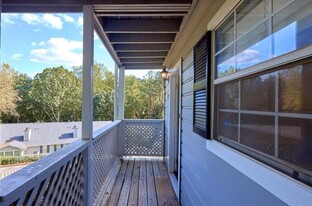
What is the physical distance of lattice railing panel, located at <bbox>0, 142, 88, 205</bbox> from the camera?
1125mm

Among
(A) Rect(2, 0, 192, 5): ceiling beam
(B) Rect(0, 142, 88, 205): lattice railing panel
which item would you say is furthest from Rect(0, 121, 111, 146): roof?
(A) Rect(2, 0, 192, 5): ceiling beam

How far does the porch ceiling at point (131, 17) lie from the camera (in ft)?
7.89

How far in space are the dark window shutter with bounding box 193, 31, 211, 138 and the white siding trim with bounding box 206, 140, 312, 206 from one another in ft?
1.86

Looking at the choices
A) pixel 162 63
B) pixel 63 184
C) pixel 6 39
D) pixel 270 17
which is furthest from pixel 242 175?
pixel 162 63

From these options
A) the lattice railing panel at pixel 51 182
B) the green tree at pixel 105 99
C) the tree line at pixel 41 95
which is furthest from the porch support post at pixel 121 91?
the lattice railing panel at pixel 51 182

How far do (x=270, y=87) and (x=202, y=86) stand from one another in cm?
112

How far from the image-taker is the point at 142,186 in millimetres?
4234

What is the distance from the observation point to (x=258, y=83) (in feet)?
3.95

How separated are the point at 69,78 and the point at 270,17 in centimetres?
232

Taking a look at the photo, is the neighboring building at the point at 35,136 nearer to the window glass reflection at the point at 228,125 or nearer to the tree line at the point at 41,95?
the tree line at the point at 41,95

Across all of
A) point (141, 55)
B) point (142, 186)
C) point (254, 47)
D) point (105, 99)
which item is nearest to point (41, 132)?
point (254, 47)

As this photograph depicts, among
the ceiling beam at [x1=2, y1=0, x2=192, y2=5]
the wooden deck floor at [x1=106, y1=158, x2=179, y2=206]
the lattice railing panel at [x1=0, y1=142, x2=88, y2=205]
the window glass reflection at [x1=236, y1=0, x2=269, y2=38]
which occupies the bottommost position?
the wooden deck floor at [x1=106, y1=158, x2=179, y2=206]

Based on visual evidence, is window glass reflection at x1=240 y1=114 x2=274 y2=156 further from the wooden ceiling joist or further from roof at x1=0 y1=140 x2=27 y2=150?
the wooden ceiling joist

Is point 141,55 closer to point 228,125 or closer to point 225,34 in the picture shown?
point 225,34
